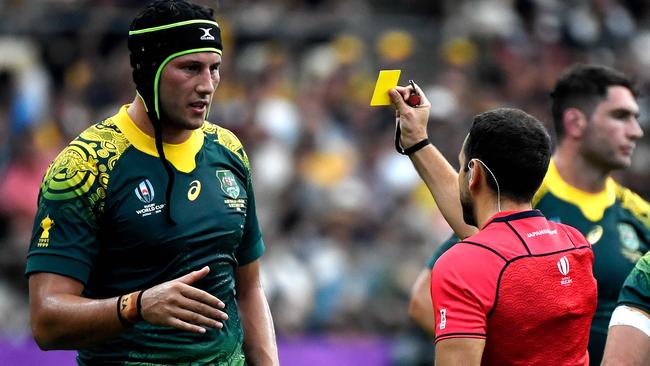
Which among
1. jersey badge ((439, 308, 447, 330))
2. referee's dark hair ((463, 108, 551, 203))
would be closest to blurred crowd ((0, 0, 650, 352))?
referee's dark hair ((463, 108, 551, 203))

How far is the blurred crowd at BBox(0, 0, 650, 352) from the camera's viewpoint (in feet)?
37.6

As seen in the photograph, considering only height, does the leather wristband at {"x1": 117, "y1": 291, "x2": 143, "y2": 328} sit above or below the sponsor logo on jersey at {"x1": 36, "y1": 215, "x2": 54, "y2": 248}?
below

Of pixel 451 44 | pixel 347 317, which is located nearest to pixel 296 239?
pixel 347 317

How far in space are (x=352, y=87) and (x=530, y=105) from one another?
2.36 meters

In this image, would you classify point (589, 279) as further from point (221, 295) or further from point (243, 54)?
point (243, 54)

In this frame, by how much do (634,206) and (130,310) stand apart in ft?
11.7

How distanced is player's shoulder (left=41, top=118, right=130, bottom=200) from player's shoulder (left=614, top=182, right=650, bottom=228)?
333 cm

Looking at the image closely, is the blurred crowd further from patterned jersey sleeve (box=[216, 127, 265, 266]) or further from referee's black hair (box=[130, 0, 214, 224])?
referee's black hair (box=[130, 0, 214, 224])

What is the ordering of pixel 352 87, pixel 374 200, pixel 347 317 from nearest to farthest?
pixel 347 317
pixel 374 200
pixel 352 87

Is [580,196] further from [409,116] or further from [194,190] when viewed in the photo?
[194,190]

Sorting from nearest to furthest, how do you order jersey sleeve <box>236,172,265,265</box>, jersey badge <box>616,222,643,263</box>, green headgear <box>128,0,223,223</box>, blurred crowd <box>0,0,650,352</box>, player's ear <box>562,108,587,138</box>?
green headgear <box>128,0,223,223</box> < jersey sleeve <box>236,172,265,265</box> < jersey badge <box>616,222,643,263</box> < player's ear <box>562,108,587,138</box> < blurred crowd <box>0,0,650,352</box>

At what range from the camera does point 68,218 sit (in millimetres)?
4812

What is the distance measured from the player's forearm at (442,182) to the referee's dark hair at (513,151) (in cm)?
69

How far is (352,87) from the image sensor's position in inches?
566
